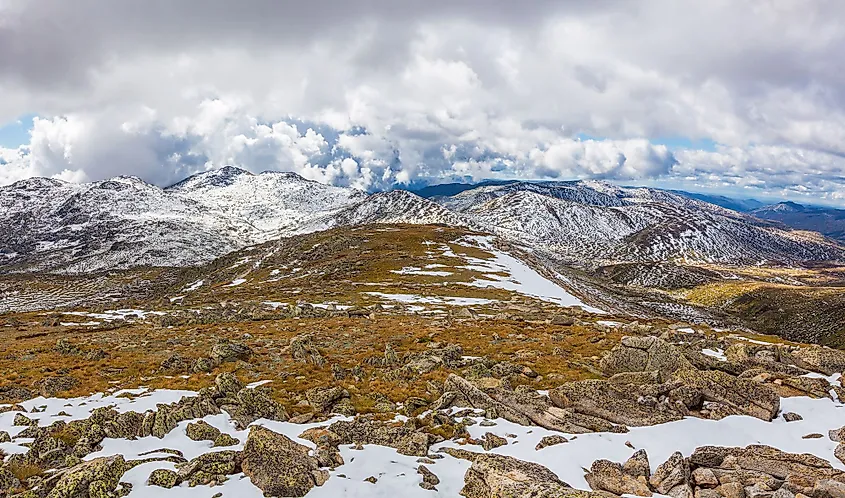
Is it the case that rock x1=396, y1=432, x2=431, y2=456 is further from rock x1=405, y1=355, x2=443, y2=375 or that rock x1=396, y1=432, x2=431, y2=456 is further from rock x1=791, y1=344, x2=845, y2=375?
rock x1=791, y1=344, x2=845, y2=375

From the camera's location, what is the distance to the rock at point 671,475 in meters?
16.7

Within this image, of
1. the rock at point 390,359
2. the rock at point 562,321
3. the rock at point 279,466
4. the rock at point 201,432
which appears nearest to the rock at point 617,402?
the rock at point 279,466

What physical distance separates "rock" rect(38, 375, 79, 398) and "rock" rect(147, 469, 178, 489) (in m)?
17.4

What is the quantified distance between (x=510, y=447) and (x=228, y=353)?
25.8 m

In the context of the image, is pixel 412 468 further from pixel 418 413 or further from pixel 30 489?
pixel 30 489

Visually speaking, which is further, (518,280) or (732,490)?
(518,280)

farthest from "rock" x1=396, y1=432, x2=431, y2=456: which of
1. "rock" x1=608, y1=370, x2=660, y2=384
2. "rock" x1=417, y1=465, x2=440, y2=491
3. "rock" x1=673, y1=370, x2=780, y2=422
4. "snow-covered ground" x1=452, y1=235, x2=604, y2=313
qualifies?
"snow-covered ground" x1=452, y1=235, x2=604, y2=313

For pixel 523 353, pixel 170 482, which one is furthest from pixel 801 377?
pixel 170 482

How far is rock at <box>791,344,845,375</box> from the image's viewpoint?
2883 centimetres

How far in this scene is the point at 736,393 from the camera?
23.9m

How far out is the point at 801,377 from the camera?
26375mm

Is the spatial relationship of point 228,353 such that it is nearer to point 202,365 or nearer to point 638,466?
point 202,365

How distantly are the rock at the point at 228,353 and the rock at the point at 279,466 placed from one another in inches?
785

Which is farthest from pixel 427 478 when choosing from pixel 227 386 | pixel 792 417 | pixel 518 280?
pixel 518 280
